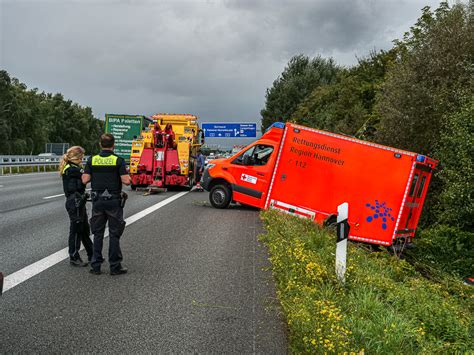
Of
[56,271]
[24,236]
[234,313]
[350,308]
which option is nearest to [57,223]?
[24,236]

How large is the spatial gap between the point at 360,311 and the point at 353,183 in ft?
19.2

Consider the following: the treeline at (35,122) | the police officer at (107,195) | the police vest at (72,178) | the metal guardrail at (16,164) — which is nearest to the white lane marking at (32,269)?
the police officer at (107,195)

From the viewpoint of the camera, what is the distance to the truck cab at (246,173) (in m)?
13.8

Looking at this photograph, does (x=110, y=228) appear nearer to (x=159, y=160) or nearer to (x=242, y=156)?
(x=242, y=156)

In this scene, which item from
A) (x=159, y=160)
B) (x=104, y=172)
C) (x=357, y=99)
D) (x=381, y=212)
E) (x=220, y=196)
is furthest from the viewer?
(x=357, y=99)

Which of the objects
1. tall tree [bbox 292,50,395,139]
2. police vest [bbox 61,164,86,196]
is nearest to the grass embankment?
police vest [bbox 61,164,86,196]

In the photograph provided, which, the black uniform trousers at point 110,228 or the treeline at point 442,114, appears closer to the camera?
the black uniform trousers at point 110,228

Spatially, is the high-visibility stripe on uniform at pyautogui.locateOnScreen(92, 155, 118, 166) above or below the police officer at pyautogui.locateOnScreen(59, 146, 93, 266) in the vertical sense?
above

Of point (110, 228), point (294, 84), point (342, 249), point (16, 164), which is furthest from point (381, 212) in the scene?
point (294, 84)

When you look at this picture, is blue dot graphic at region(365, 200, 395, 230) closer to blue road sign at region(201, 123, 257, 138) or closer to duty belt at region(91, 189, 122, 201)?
duty belt at region(91, 189, 122, 201)

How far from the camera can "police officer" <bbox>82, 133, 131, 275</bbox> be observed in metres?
6.28

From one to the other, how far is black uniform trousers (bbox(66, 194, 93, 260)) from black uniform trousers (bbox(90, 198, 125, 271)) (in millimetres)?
506

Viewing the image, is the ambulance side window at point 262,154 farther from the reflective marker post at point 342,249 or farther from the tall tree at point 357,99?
the tall tree at point 357,99

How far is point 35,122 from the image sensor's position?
265ft
